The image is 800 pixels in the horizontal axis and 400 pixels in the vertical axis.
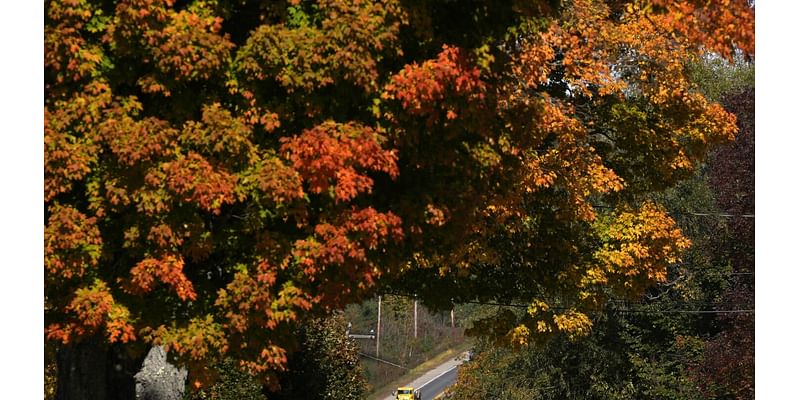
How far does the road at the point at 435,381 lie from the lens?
69.7 meters

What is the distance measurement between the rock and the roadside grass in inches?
1971

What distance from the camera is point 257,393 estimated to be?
2378 centimetres

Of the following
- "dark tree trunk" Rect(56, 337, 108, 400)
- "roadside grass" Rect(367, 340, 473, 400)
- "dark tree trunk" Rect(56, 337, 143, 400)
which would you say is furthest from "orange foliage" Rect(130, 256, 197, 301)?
"roadside grass" Rect(367, 340, 473, 400)

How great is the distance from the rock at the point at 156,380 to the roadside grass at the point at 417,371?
164ft

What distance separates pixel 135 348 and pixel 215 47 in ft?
9.94

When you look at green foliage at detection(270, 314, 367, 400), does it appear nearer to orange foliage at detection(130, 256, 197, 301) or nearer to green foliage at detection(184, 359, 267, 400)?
green foliage at detection(184, 359, 267, 400)

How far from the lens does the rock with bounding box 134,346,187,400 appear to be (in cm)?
1493

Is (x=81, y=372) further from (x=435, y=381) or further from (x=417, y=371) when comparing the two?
(x=417, y=371)

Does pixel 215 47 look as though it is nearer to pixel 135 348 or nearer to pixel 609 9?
pixel 135 348

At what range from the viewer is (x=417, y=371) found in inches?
3177

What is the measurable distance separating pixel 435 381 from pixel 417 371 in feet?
18.6

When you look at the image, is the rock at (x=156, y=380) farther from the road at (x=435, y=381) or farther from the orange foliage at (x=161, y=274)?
the road at (x=435, y=381)

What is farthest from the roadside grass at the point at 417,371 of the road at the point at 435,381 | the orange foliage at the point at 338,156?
the orange foliage at the point at 338,156
